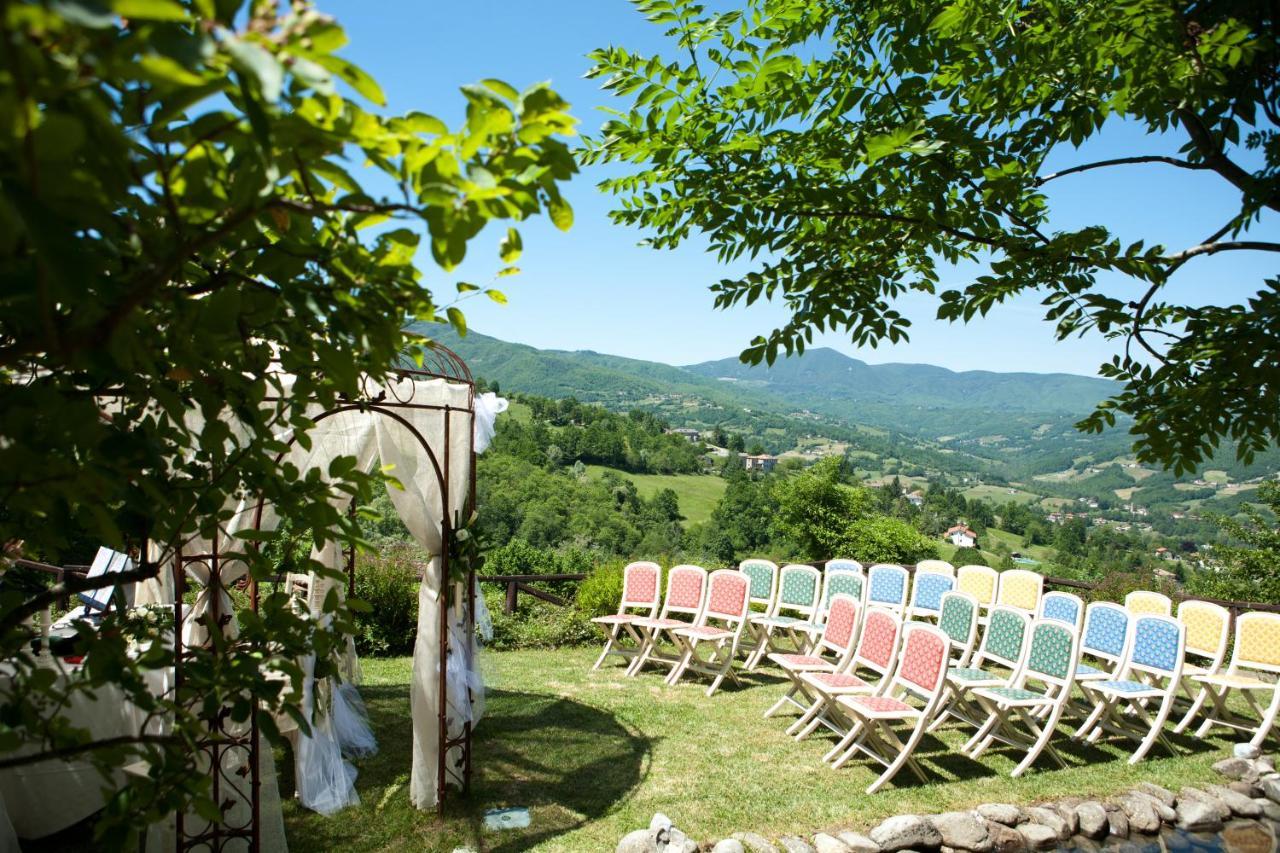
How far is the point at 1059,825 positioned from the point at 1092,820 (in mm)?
259

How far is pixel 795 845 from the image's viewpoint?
426 cm

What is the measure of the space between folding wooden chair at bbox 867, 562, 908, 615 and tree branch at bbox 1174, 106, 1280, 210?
5483 millimetres

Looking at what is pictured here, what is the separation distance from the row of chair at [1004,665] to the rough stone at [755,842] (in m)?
1.13

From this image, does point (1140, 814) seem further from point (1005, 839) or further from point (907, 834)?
point (907, 834)

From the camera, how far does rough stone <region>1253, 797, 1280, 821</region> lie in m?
5.09

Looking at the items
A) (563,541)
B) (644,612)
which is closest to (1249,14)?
(644,612)

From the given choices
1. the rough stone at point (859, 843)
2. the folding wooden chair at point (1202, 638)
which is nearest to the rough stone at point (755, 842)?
the rough stone at point (859, 843)

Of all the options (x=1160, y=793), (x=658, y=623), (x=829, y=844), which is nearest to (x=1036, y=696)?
(x=1160, y=793)

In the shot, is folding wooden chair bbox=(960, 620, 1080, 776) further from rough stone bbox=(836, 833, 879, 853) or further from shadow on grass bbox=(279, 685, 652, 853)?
shadow on grass bbox=(279, 685, 652, 853)

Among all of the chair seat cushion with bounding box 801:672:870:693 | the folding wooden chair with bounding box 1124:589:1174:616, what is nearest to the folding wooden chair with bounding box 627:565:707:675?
the chair seat cushion with bounding box 801:672:870:693

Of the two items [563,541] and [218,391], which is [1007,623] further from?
[563,541]

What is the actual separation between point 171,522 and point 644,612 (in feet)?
26.9

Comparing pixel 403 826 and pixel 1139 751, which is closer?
pixel 403 826

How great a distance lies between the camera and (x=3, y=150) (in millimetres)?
829
